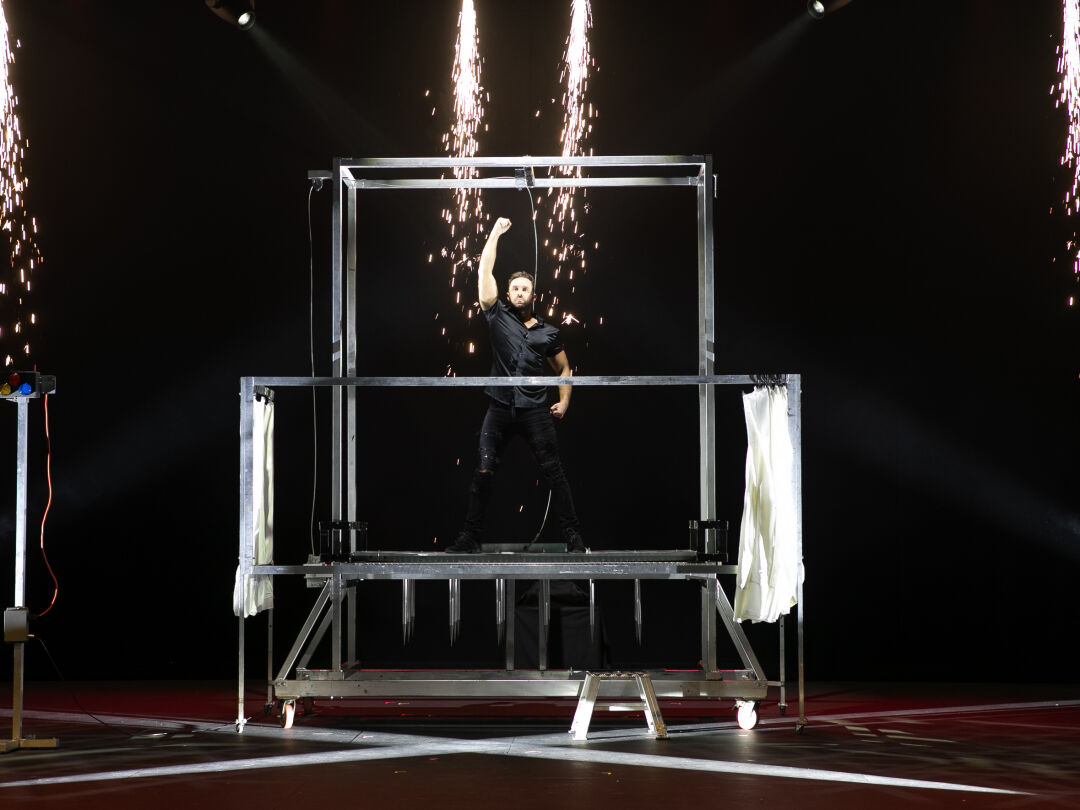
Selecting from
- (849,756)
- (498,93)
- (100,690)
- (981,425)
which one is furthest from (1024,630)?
(100,690)

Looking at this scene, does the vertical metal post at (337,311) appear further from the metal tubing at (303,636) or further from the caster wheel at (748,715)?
the caster wheel at (748,715)

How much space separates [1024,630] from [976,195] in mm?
2817

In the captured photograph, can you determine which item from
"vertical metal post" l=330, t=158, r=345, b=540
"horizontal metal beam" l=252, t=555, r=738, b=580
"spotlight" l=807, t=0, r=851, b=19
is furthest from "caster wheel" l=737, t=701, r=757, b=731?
"spotlight" l=807, t=0, r=851, b=19

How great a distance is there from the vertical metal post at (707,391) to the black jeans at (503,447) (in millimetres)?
710

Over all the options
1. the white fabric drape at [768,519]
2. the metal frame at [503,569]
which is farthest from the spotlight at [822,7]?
the white fabric drape at [768,519]

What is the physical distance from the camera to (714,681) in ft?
19.7

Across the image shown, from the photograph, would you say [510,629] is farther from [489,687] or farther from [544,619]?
[489,687]

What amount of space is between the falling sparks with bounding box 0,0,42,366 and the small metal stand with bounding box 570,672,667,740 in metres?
4.59

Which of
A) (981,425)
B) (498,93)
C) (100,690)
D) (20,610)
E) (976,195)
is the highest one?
(498,93)

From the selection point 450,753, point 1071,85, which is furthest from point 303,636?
point 1071,85

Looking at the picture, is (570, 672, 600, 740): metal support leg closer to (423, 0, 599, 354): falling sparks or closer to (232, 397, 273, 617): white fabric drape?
(232, 397, 273, 617): white fabric drape

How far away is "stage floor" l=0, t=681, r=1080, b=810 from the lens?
4445mm

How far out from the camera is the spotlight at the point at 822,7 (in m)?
8.05

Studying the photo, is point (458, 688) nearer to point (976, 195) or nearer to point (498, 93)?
point (498, 93)
